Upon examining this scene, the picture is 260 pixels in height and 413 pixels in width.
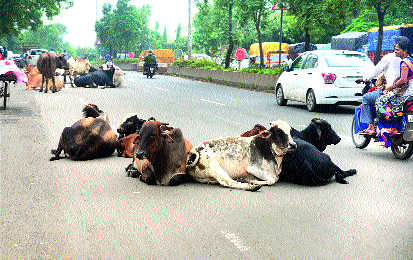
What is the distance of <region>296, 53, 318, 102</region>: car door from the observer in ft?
60.6

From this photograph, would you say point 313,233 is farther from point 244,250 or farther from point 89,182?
point 89,182

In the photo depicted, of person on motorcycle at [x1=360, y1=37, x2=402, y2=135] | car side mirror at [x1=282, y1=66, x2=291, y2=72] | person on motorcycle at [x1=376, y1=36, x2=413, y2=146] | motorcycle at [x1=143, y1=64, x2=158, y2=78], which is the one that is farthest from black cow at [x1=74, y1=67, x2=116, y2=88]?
person on motorcycle at [x1=376, y1=36, x2=413, y2=146]

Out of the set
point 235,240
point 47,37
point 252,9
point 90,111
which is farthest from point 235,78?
point 47,37

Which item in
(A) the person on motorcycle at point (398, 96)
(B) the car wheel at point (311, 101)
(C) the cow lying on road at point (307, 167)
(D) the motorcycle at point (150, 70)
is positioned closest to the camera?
(C) the cow lying on road at point (307, 167)

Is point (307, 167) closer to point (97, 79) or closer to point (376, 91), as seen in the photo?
point (376, 91)

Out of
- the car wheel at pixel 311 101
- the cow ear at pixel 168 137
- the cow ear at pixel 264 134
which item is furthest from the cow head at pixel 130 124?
the car wheel at pixel 311 101

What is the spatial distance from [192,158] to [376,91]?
434 centimetres

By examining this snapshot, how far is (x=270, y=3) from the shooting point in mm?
35750

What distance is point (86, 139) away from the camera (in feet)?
32.4

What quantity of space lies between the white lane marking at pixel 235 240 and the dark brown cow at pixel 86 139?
4498 mm

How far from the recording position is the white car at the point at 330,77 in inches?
693

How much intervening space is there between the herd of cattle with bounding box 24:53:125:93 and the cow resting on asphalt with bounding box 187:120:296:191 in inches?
722

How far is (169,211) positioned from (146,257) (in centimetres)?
157

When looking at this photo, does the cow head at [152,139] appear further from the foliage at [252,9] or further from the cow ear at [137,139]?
the foliage at [252,9]
